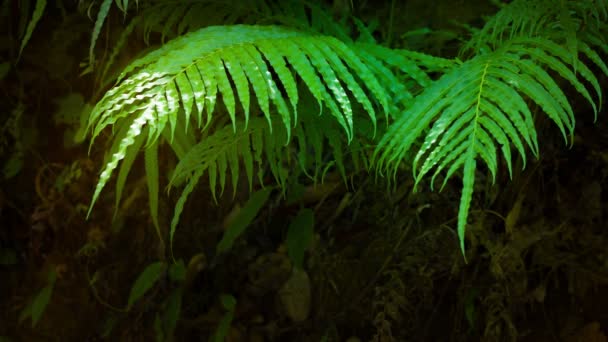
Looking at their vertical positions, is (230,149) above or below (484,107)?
below

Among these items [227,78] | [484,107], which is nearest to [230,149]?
[227,78]

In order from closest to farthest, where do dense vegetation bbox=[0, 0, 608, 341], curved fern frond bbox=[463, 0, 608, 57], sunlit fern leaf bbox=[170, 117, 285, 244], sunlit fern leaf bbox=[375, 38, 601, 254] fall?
1. sunlit fern leaf bbox=[375, 38, 601, 254]
2. dense vegetation bbox=[0, 0, 608, 341]
3. curved fern frond bbox=[463, 0, 608, 57]
4. sunlit fern leaf bbox=[170, 117, 285, 244]

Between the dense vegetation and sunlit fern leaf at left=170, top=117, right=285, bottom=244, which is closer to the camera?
the dense vegetation

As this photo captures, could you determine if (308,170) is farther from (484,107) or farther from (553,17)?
(484,107)

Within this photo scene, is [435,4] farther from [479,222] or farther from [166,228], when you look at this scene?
[166,228]

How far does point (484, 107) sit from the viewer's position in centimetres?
103

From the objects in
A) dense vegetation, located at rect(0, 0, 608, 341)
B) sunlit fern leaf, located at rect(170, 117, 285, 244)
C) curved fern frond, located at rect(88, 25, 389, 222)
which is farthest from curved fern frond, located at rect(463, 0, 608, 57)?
sunlit fern leaf, located at rect(170, 117, 285, 244)

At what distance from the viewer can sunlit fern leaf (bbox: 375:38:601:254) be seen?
99 cm

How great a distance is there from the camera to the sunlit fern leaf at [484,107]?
993 millimetres

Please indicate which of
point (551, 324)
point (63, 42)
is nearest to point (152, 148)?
point (63, 42)

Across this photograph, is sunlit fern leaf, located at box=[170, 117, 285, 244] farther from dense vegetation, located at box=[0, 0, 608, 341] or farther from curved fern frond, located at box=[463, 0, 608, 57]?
curved fern frond, located at box=[463, 0, 608, 57]

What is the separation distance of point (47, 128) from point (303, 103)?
1.32 meters

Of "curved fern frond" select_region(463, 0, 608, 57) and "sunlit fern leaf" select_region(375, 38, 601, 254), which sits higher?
"curved fern frond" select_region(463, 0, 608, 57)

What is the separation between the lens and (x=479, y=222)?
1656 mm
